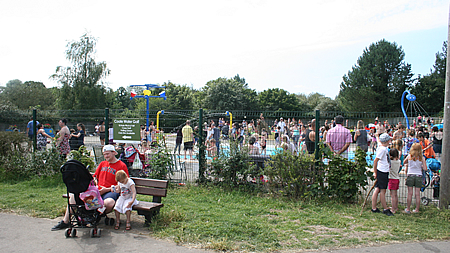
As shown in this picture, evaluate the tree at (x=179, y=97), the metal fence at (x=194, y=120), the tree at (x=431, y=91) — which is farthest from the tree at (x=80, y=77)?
the tree at (x=431, y=91)

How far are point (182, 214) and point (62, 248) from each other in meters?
1.95

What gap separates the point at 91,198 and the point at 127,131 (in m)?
3.47

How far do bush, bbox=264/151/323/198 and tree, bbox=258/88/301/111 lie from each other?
59849 millimetres

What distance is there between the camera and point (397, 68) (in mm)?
48656

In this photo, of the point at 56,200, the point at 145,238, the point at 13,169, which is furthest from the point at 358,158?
the point at 13,169

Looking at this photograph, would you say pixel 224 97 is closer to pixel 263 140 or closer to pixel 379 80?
pixel 379 80

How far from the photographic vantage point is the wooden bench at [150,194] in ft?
16.6

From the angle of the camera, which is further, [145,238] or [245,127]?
[245,127]

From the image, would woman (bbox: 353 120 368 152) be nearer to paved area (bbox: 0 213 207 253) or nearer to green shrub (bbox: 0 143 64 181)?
paved area (bbox: 0 213 207 253)

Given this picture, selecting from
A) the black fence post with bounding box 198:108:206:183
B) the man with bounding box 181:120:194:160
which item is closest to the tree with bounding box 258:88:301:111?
the man with bounding box 181:120:194:160

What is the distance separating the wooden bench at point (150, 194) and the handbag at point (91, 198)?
1.98 feet

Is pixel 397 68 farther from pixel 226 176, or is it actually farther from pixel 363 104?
pixel 226 176

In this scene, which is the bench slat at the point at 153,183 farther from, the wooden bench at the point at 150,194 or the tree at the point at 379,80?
the tree at the point at 379,80

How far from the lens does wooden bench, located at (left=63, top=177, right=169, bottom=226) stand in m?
5.05
